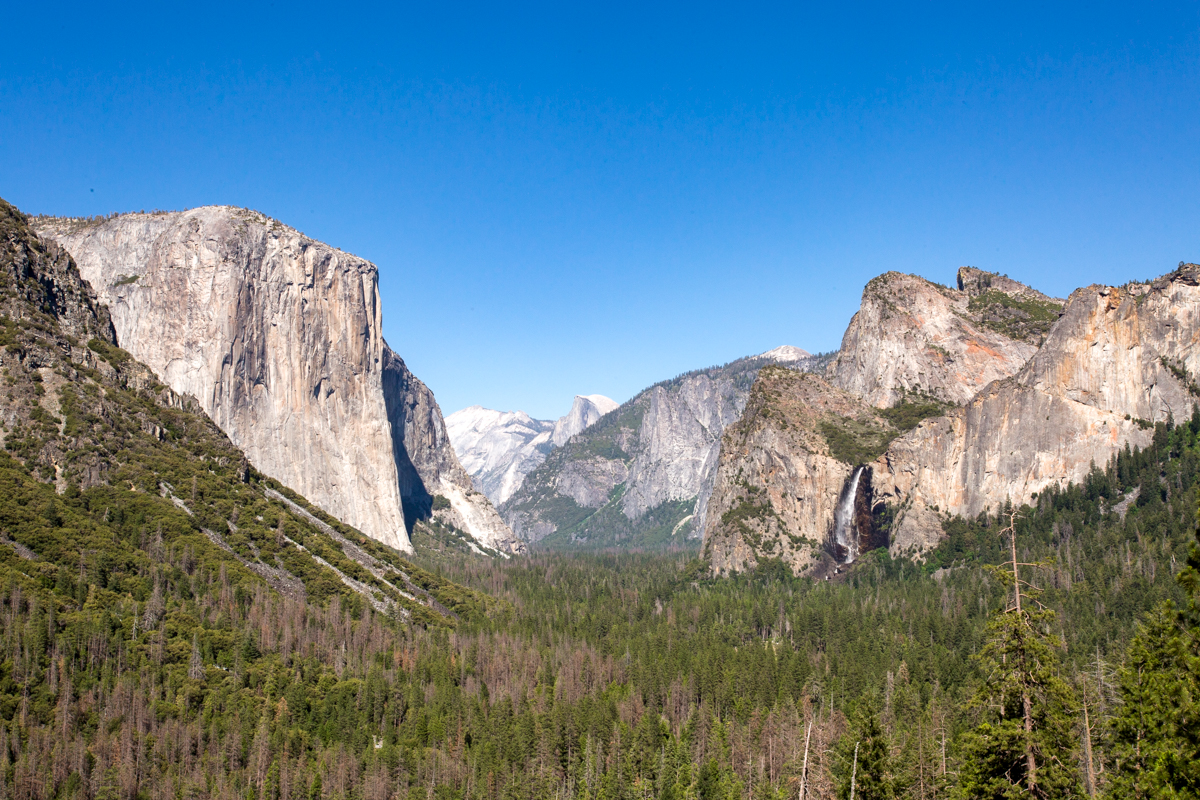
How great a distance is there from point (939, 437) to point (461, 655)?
114 m

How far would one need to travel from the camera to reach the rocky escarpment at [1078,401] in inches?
6206

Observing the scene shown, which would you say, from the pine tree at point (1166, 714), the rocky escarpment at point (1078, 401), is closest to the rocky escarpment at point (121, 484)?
the pine tree at point (1166, 714)

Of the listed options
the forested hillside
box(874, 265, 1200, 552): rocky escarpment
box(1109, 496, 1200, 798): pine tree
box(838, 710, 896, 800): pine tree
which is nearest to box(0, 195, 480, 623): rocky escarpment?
the forested hillside

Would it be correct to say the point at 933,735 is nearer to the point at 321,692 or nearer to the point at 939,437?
the point at 321,692

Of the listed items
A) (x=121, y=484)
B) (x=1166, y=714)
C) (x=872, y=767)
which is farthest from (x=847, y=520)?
(x=1166, y=714)

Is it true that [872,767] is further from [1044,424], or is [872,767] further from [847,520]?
[847,520]

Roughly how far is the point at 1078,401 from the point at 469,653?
118013 millimetres

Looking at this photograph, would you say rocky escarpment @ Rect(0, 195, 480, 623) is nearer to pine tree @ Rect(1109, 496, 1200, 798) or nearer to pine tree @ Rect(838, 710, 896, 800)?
pine tree @ Rect(838, 710, 896, 800)

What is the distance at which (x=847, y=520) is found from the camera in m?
192

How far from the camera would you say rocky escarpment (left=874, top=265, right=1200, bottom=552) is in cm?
15762

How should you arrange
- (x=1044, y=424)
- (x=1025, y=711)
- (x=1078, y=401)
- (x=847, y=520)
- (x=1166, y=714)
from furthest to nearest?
1. (x=847, y=520)
2. (x=1044, y=424)
3. (x=1078, y=401)
4. (x=1166, y=714)
5. (x=1025, y=711)

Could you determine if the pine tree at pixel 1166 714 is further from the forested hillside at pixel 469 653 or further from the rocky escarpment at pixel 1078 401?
the rocky escarpment at pixel 1078 401

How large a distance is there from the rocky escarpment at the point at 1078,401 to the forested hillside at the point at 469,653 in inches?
261

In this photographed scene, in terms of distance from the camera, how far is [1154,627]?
45094 mm
